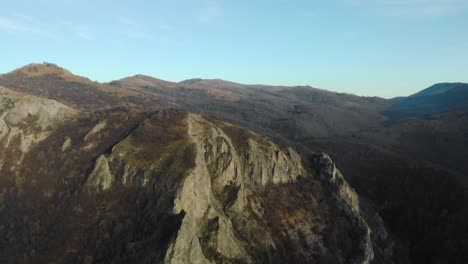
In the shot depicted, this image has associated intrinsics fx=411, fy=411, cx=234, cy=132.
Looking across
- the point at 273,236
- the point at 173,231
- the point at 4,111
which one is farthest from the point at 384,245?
the point at 4,111

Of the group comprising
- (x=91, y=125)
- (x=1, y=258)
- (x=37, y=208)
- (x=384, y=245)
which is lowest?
(x=384, y=245)

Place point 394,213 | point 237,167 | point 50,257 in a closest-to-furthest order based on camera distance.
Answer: point 50,257 → point 237,167 → point 394,213

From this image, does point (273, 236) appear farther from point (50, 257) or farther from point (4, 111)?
point (4, 111)

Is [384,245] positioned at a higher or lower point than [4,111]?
lower

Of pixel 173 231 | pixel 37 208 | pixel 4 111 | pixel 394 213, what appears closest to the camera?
pixel 173 231

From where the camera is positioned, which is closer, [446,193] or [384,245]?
[384,245]

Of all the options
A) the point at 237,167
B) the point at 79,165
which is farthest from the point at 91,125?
the point at 237,167
